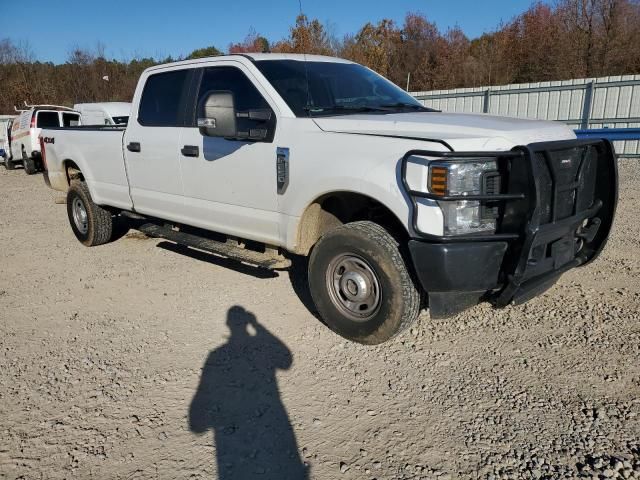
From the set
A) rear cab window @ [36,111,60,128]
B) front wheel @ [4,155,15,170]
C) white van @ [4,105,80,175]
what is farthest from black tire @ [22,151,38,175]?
front wheel @ [4,155,15,170]

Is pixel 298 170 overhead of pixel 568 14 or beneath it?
beneath

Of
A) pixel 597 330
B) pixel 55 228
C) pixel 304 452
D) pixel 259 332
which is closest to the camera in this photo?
pixel 304 452

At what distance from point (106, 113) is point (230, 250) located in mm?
12652

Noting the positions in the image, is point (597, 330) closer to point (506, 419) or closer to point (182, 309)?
point (506, 419)

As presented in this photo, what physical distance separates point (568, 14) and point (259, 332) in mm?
29092

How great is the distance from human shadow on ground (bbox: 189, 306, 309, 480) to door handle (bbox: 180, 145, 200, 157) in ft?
5.41

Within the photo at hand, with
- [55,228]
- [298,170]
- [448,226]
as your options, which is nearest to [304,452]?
[448,226]

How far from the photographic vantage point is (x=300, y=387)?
3271 mm

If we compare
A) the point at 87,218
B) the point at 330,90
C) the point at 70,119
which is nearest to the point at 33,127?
the point at 70,119

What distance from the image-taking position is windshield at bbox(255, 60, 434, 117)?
4.11m

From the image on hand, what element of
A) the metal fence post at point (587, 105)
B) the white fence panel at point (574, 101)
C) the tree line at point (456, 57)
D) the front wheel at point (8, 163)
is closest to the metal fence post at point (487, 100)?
the white fence panel at point (574, 101)

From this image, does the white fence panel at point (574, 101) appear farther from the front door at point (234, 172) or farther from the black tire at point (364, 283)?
the black tire at point (364, 283)

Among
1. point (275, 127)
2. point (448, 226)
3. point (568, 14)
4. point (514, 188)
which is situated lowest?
point (448, 226)

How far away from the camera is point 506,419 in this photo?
2.85 metres
